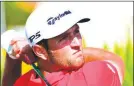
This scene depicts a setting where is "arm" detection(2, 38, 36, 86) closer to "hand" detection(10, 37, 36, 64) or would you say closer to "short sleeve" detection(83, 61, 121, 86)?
"hand" detection(10, 37, 36, 64)

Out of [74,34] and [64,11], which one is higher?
[64,11]

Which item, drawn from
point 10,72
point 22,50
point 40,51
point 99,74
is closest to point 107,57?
point 99,74

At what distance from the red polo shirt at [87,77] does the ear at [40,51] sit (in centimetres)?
17

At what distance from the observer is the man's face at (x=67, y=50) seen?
9.21ft

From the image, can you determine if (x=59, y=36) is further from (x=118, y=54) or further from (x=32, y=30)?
(x=118, y=54)

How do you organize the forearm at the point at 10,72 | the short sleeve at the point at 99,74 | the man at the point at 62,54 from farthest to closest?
the forearm at the point at 10,72 → the short sleeve at the point at 99,74 → the man at the point at 62,54

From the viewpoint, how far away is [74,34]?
9.36 feet

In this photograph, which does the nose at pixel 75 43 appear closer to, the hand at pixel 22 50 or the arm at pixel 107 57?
the arm at pixel 107 57

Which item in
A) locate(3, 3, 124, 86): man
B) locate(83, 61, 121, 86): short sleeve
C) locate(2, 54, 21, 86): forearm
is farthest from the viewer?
locate(2, 54, 21, 86): forearm

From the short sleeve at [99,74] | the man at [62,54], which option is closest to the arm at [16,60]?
the man at [62,54]

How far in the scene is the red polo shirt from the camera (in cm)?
285

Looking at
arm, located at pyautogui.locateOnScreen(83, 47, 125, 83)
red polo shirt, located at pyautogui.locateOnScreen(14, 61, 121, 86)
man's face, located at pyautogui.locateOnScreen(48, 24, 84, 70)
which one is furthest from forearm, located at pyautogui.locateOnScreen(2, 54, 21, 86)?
arm, located at pyautogui.locateOnScreen(83, 47, 125, 83)

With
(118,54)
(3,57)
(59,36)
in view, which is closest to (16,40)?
(3,57)

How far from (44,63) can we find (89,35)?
0.46 m
